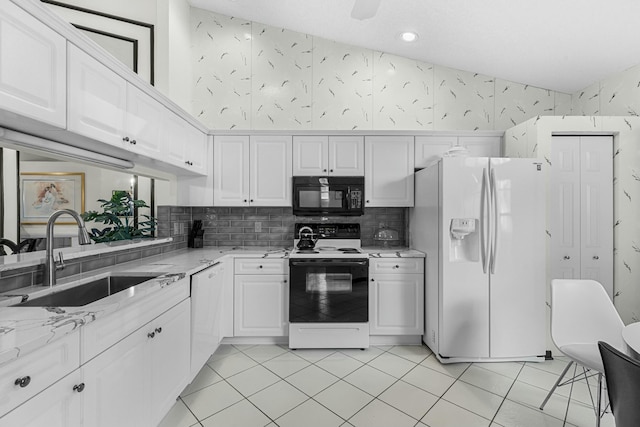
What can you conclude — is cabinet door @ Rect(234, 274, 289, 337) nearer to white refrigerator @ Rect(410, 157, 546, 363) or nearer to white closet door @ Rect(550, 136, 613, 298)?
white refrigerator @ Rect(410, 157, 546, 363)

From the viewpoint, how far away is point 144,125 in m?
2.10

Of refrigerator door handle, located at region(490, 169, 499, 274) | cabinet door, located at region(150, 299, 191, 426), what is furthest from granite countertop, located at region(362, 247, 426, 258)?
cabinet door, located at region(150, 299, 191, 426)

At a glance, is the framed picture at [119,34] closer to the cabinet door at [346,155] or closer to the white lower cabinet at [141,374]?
the cabinet door at [346,155]

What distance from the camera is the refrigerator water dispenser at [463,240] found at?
256 centimetres

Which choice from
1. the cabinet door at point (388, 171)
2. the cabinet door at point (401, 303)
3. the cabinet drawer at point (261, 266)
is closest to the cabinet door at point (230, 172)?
the cabinet drawer at point (261, 266)

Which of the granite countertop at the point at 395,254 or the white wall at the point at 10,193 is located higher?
the white wall at the point at 10,193

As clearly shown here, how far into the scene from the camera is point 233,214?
3545 mm

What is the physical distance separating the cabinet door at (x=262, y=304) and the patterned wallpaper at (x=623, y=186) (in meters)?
2.71

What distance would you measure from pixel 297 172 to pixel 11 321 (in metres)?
2.47

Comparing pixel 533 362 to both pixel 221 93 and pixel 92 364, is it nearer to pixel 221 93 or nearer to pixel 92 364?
pixel 92 364

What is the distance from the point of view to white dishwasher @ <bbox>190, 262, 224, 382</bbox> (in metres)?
2.14

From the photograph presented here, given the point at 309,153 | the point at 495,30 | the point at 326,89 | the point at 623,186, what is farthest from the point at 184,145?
the point at 623,186

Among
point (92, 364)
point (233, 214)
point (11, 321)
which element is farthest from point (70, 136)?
point (233, 214)

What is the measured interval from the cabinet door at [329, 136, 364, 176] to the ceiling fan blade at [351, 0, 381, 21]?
4.32ft
